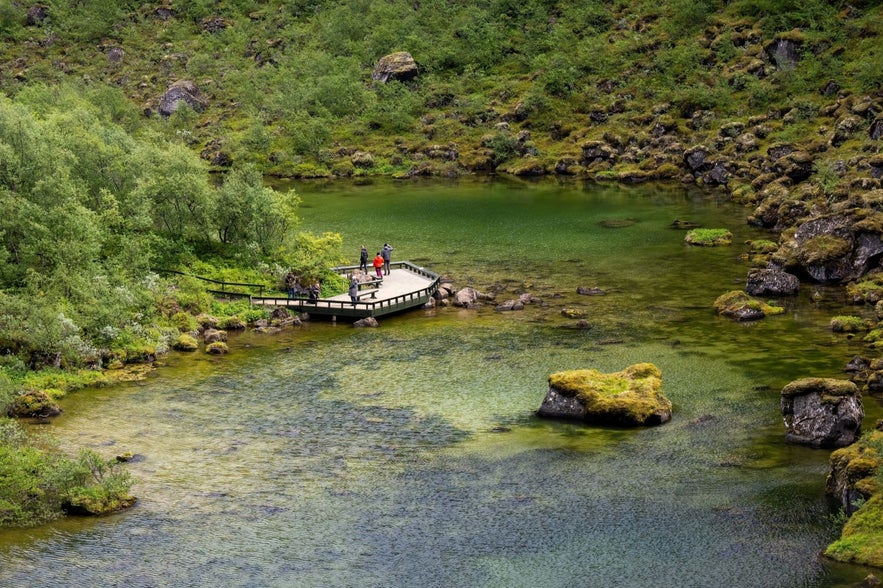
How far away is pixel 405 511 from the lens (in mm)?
45406

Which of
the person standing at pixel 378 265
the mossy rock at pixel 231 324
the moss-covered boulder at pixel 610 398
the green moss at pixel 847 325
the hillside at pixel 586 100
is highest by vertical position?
the hillside at pixel 586 100

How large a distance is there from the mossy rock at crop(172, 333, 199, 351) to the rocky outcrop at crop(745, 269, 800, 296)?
4519 centimetres

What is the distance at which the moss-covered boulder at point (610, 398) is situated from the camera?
55.2m

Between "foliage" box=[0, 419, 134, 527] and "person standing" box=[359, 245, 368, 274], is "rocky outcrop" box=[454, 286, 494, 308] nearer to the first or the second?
"person standing" box=[359, 245, 368, 274]

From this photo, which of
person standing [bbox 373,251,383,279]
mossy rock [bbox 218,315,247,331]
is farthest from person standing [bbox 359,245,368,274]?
mossy rock [bbox 218,315,247,331]

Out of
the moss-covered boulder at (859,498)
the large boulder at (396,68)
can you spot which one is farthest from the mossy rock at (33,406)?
the large boulder at (396,68)

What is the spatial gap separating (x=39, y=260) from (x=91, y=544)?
35.2 m

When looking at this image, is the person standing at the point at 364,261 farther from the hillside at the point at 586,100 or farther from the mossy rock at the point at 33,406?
the hillside at the point at 586,100

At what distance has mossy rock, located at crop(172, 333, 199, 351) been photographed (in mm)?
71000

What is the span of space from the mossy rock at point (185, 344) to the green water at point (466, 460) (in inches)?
74.9

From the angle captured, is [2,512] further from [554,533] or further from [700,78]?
[700,78]

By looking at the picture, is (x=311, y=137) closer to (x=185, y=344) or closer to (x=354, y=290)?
(x=354, y=290)

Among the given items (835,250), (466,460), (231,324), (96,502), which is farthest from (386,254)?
(96,502)

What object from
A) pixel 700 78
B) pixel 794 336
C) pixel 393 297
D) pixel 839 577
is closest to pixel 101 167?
pixel 393 297
